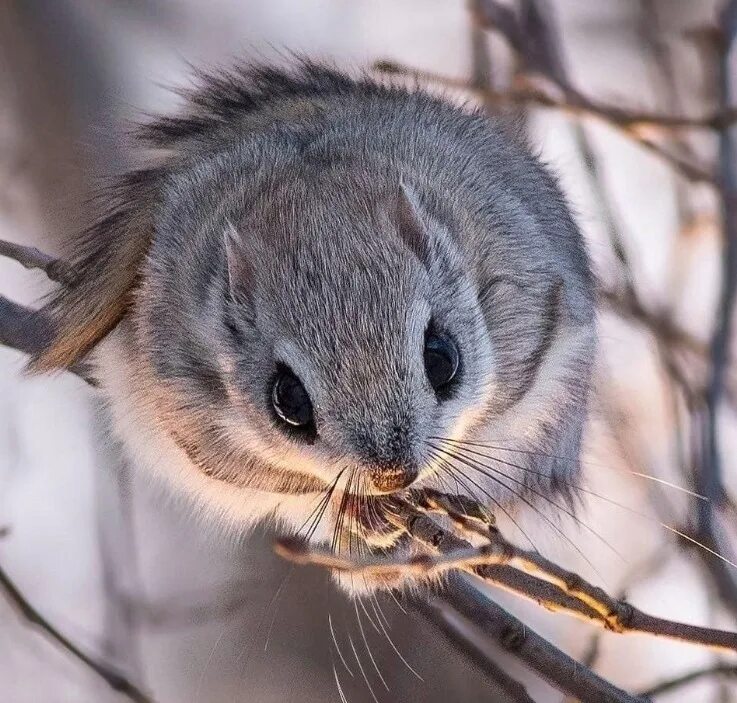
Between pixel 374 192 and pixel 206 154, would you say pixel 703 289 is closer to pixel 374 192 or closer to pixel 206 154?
pixel 374 192

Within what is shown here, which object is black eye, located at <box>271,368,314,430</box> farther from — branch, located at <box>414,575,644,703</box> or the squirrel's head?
branch, located at <box>414,575,644,703</box>

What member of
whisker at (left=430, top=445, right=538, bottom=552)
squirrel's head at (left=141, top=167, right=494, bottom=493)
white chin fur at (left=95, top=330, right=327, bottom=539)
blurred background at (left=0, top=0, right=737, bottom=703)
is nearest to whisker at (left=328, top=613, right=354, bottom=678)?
blurred background at (left=0, top=0, right=737, bottom=703)

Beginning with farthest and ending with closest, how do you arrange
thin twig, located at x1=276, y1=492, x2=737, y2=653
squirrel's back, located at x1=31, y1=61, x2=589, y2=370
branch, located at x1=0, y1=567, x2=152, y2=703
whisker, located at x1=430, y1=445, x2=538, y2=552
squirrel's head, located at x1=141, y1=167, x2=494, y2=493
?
branch, located at x1=0, y1=567, x2=152, y2=703, squirrel's back, located at x1=31, y1=61, x2=589, y2=370, whisker, located at x1=430, y1=445, x2=538, y2=552, squirrel's head, located at x1=141, y1=167, x2=494, y2=493, thin twig, located at x1=276, y1=492, x2=737, y2=653

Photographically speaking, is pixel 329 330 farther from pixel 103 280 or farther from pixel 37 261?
pixel 37 261

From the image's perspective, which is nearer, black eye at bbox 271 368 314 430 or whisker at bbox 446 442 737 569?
black eye at bbox 271 368 314 430

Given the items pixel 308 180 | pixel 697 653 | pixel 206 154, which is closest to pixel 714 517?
pixel 697 653

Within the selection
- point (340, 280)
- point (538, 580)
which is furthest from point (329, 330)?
point (538, 580)
